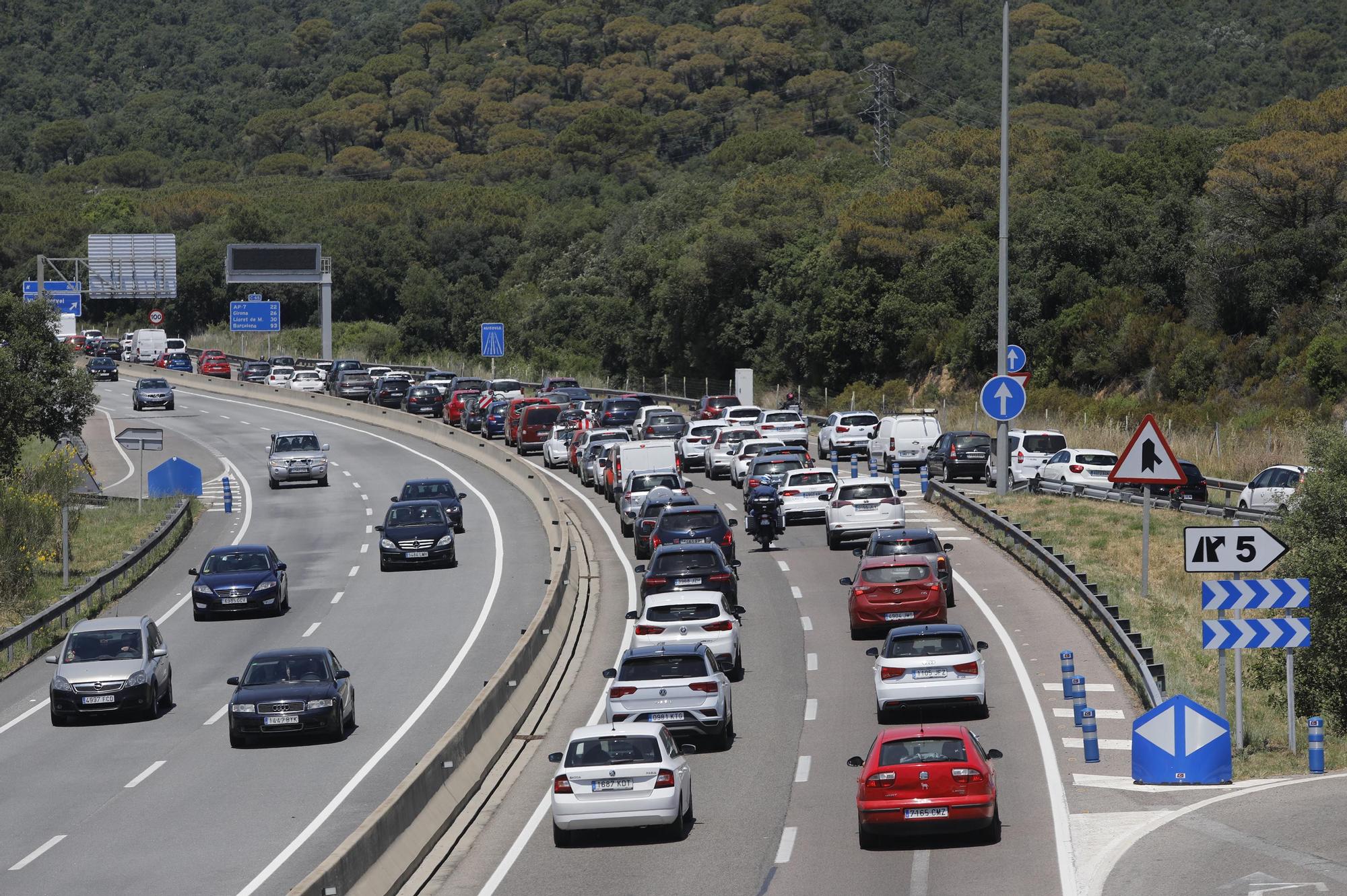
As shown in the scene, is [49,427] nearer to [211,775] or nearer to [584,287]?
[211,775]

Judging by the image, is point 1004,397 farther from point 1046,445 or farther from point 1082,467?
point 1046,445

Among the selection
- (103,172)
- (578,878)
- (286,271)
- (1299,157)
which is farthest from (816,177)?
(103,172)

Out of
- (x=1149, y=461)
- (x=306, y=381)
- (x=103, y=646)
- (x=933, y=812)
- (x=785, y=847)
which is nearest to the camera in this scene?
(x=933, y=812)

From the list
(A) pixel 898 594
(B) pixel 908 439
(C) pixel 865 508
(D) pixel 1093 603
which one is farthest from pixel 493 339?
(D) pixel 1093 603

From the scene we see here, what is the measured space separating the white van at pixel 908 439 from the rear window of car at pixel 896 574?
929 inches

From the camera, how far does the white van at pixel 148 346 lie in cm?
10681

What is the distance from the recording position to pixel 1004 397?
38250mm

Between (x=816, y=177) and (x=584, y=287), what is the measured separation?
18.0 metres

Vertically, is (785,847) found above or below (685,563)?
below

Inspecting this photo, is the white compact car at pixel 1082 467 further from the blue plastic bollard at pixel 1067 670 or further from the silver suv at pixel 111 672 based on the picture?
the silver suv at pixel 111 672

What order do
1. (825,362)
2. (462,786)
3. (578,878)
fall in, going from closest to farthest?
1. (578,878)
2. (462,786)
3. (825,362)

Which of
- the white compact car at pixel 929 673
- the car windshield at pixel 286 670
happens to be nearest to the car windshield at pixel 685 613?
the white compact car at pixel 929 673

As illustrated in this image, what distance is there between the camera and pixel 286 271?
358ft

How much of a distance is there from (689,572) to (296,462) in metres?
28.8
